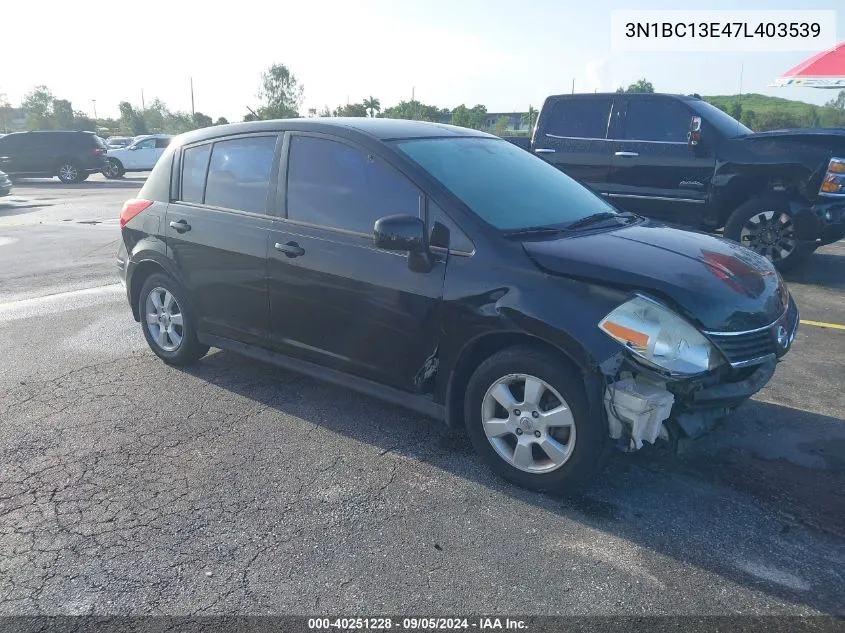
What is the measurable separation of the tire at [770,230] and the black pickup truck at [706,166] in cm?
1

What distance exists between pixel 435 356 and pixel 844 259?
8.26m

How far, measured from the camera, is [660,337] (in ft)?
10.1

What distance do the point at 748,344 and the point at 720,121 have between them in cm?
633

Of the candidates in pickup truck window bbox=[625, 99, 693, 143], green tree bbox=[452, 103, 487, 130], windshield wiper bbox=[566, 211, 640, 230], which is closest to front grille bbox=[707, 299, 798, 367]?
windshield wiper bbox=[566, 211, 640, 230]

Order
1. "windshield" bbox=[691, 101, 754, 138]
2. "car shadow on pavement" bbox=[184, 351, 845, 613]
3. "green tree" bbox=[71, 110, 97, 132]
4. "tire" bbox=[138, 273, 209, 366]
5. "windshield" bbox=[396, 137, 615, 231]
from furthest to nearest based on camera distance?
"green tree" bbox=[71, 110, 97, 132]
"windshield" bbox=[691, 101, 754, 138]
"tire" bbox=[138, 273, 209, 366]
"windshield" bbox=[396, 137, 615, 231]
"car shadow on pavement" bbox=[184, 351, 845, 613]

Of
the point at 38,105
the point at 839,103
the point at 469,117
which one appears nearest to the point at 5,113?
the point at 38,105

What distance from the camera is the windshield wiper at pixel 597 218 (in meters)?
3.95

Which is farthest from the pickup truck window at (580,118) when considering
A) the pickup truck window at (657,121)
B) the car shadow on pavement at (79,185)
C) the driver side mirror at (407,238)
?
the car shadow on pavement at (79,185)

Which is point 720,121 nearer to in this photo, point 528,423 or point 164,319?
point 528,423

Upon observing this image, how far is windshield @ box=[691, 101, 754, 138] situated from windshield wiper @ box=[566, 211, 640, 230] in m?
4.84

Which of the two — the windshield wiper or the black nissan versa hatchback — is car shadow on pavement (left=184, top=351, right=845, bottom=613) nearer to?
the black nissan versa hatchback

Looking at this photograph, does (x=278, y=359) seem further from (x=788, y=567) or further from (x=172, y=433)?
(x=788, y=567)

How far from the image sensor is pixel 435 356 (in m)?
3.67

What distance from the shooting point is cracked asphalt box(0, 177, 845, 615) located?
2.71m
